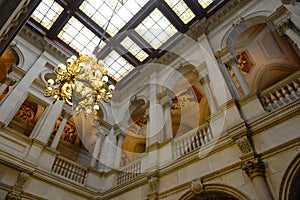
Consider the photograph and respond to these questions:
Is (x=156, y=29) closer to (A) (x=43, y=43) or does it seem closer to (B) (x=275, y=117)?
(A) (x=43, y=43)

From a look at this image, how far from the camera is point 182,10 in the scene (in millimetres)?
8883

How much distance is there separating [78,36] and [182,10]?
4633mm

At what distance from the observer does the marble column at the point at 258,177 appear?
389 cm

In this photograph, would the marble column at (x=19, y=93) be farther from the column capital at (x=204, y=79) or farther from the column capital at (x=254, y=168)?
the column capital at (x=254, y=168)

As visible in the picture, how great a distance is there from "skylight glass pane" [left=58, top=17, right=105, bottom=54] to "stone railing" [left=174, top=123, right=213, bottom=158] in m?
6.02

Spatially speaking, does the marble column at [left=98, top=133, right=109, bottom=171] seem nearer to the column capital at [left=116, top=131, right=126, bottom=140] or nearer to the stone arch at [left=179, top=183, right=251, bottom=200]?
the column capital at [left=116, top=131, right=126, bottom=140]

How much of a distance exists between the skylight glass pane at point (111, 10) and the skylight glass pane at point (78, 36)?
650 mm

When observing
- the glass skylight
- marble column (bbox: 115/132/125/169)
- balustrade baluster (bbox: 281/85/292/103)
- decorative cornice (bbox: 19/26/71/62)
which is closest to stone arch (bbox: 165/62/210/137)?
the glass skylight

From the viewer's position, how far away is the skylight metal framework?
342 inches

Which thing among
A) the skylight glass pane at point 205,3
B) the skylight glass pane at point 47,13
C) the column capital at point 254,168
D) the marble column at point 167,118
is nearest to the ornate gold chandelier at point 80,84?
the marble column at point 167,118

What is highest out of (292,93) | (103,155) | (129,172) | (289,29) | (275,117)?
(289,29)

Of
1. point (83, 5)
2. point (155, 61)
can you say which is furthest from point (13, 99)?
point (155, 61)

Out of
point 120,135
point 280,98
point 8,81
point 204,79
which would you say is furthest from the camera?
point 120,135

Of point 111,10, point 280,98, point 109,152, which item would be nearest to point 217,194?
point 280,98
